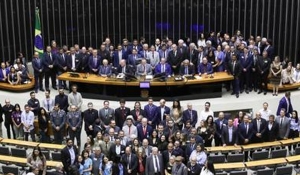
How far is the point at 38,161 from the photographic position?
15.1 meters

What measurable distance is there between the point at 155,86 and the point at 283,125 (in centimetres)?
477

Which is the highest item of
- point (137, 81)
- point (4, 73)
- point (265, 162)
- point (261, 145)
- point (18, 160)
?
point (4, 73)

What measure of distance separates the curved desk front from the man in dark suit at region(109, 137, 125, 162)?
468cm

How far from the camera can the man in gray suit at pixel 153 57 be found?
20.8 m

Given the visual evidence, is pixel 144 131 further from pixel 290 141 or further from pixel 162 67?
pixel 162 67

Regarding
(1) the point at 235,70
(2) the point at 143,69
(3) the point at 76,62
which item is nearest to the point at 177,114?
(2) the point at 143,69

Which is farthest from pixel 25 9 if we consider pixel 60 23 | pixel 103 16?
pixel 103 16

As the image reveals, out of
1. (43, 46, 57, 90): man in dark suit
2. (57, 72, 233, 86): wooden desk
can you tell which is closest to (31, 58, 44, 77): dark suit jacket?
(43, 46, 57, 90): man in dark suit

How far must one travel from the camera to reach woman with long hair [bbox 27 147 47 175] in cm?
1505

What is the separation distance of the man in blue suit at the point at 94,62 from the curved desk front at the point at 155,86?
0.19m

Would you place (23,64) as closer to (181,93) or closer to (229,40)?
(181,93)

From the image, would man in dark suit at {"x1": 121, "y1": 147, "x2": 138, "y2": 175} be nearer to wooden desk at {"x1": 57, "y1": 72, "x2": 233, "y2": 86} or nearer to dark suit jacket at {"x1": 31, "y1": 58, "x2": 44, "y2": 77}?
wooden desk at {"x1": 57, "y1": 72, "x2": 233, "y2": 86}

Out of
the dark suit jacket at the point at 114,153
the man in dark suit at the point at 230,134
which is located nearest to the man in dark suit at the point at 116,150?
the dark suit jacket at the point at 114,153

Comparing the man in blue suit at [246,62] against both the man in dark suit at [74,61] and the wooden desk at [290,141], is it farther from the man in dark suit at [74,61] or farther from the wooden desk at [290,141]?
the man in dark suit at [74,61]
